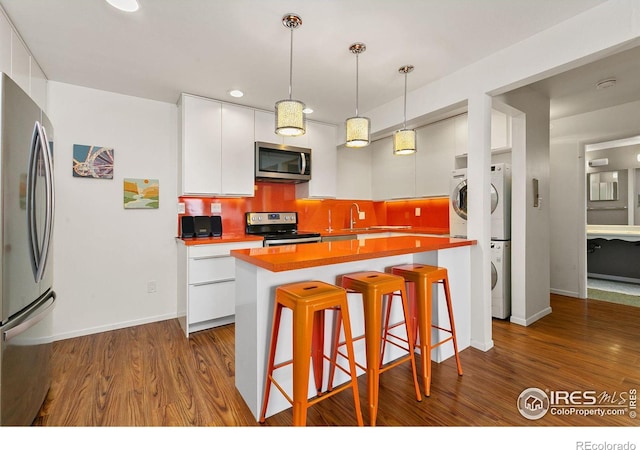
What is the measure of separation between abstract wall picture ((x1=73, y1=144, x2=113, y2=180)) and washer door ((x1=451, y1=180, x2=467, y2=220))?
12.2ft

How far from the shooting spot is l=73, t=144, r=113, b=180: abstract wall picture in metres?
3.03

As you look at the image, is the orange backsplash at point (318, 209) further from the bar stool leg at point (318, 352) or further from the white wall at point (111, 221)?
Answer: the bar stool leg at point (318, 352)

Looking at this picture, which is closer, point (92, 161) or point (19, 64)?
point (19, 64)

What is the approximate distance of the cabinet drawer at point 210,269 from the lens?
3.03 meters

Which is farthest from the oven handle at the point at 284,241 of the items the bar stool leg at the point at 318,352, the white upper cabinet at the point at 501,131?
the white upper cabinet at the point at 501,131

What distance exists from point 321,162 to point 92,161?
100 inches

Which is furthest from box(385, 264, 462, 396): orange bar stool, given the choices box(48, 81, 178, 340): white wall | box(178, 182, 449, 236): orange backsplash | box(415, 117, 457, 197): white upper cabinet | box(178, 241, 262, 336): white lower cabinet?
box(48, 81, 178, 340): white wall

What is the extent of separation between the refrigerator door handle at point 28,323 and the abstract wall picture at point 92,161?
1606mm

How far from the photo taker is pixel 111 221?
10.5ft

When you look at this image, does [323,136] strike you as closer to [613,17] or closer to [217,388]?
[613,17]

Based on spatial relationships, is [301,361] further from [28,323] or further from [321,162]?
[321,162]

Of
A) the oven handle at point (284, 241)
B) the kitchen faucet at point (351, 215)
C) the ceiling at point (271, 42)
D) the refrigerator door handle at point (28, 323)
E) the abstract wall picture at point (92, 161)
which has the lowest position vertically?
the refrigerator door handle at point (28, 323)

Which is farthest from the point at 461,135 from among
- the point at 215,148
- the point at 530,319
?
the point at 215,148

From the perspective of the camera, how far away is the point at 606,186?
211 inches
